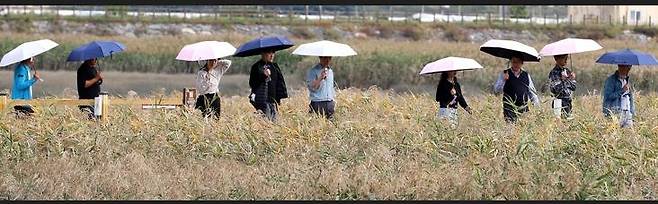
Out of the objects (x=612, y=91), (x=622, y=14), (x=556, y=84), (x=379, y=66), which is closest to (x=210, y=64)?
(x=556, y=84)

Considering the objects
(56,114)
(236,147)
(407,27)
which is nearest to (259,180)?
(236,147)

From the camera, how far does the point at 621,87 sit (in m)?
11.1

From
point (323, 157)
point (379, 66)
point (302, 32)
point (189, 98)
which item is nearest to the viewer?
point (323, 157)

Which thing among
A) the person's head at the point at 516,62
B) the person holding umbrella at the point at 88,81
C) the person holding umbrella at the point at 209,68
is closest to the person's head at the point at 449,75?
the person's head at the point at 516,62

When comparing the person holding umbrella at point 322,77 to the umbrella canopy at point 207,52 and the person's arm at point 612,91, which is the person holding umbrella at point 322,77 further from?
the person's arm at point 612,91

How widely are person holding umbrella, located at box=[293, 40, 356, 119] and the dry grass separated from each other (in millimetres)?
282

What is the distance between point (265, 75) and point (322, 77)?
0.58 meters

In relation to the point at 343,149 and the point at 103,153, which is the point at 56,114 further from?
the point at 343,149

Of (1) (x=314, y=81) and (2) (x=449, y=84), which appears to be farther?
(1) (x=314, y=81)

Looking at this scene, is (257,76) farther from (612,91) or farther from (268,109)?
(612,91)

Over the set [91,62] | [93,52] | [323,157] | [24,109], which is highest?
[93,52]

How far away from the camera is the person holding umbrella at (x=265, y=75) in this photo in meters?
11.4

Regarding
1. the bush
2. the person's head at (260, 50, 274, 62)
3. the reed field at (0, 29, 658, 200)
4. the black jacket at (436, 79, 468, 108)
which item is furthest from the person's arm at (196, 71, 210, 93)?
the bush

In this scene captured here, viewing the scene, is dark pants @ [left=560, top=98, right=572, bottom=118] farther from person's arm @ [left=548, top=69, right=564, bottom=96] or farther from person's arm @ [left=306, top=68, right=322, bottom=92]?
person's arm @ [left=306, top=68, right=322, bottom=92]
